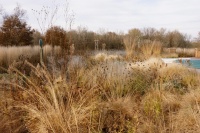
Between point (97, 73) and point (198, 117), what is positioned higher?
point (97, 73)

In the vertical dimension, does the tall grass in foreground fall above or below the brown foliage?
below

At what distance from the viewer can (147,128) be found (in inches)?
115

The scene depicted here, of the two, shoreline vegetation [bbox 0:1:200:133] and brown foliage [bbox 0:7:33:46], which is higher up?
brown foliage [bbox 0:7:33:46]

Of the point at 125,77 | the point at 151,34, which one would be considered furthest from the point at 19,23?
the point at 125,77

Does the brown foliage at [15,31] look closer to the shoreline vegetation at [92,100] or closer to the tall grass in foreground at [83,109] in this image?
the shoreline vegetation at [92,100]

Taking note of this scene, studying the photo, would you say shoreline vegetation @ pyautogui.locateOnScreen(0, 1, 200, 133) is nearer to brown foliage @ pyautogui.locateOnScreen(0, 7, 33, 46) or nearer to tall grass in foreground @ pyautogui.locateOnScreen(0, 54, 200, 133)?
tall grass in foreground @ pyautogui.locateOnScreen(0, 54, 200, 133)

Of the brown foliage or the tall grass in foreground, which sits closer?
the tall grass in foreground

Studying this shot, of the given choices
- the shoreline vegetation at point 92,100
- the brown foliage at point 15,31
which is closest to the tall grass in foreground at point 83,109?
the shoreline vegetation at point 92,100

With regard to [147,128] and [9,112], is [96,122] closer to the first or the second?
[147,128]

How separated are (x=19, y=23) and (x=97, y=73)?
20149 millimetres

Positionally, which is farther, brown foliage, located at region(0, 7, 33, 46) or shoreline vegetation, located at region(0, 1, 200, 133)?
brown foliage, located at region(0, 7, 33, 46)

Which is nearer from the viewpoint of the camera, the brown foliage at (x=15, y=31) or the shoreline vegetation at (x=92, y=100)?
the shoreline vegetation at (x=92, y=100)

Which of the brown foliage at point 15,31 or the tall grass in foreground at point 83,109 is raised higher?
the brown foliage at point 15,31

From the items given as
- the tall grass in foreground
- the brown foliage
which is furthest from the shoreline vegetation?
the brown foliage
